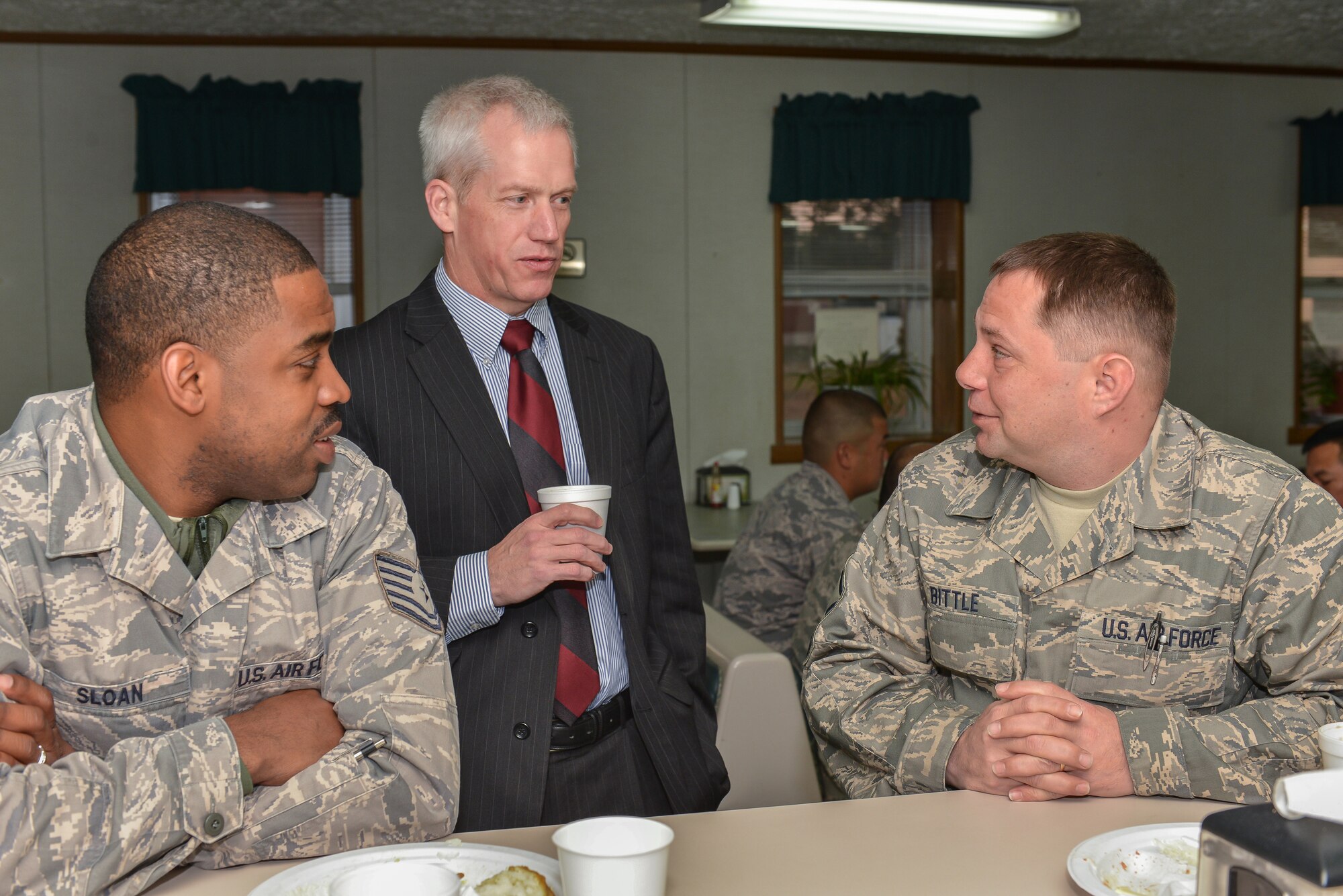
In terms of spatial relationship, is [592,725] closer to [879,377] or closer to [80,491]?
[80,491]

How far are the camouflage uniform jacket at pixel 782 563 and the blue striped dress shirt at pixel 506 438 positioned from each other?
5.71 feet

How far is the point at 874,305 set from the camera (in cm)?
651

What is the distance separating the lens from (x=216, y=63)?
553cm

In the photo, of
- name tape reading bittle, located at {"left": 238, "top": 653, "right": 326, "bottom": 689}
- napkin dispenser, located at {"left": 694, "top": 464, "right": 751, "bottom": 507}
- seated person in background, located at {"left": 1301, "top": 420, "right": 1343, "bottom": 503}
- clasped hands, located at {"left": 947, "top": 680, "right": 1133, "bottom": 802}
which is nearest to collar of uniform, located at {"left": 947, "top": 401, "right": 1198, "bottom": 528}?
clasped hands, located at {"left": 947, "top": 680, "right": 1133, "bottom": 802}

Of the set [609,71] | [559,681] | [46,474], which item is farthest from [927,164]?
[46,474]

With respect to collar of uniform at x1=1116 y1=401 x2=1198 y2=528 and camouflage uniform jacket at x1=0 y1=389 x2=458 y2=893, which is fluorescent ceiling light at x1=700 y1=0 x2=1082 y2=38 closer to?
collar of uniform at x1=1116 y1=401 x2=1198 y2=528

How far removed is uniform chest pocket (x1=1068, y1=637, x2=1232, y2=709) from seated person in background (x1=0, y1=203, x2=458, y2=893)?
0.91m

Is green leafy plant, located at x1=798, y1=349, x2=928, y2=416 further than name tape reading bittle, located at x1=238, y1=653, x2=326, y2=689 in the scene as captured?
Yes

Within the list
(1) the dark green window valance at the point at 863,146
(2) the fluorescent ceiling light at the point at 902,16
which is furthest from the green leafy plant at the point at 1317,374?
(2) the fluorescent ceiling light at the point at 902,16

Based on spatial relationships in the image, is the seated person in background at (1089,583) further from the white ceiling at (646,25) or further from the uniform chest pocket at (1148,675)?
the white ceiling at (646,25)

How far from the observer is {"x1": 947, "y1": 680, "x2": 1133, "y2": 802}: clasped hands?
139 cm

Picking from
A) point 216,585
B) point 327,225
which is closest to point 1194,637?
point 216,585

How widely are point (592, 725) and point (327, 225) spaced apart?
4.70m

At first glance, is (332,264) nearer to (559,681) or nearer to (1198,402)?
(559,681)
